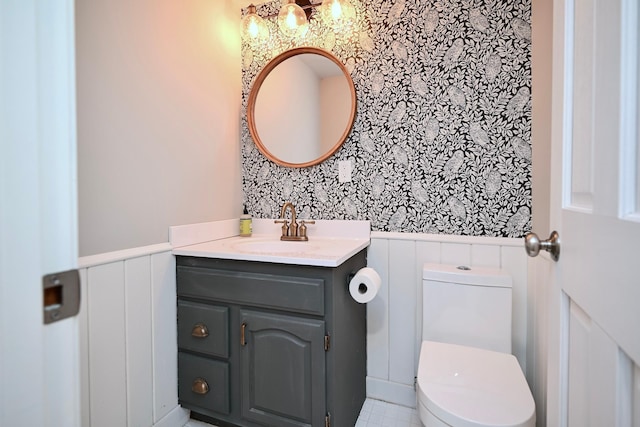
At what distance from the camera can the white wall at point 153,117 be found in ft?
3.91

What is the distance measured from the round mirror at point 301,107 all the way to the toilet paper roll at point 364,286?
757 millimetres

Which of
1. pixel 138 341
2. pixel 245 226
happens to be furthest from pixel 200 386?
pixel 245 226

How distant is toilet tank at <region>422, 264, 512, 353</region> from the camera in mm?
1392

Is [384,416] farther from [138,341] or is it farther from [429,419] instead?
[138,341]

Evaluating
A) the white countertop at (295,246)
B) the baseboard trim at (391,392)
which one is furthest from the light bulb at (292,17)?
the baseboard trim at (391,392)

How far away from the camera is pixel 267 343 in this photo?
4.44 ft

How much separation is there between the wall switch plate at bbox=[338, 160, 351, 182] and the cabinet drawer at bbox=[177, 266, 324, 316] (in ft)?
2.42

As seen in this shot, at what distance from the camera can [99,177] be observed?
1.21 m

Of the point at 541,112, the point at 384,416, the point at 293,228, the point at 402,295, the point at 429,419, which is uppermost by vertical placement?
the point at 541,112

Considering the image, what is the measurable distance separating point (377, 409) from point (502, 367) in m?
0.75

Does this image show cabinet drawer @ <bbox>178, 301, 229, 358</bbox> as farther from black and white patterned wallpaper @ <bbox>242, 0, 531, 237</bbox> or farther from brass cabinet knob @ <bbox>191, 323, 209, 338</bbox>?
black and white patterned wallpaper @ <bbox>242, 0, 531, 237</bbox>

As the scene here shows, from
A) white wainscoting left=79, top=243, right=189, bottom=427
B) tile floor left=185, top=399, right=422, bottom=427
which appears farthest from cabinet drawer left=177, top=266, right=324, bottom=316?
tile floor left=185, top=399, right=422, bottom=427

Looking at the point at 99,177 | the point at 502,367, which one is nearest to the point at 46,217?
the point at 99,177

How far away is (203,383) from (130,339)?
1.30ft
